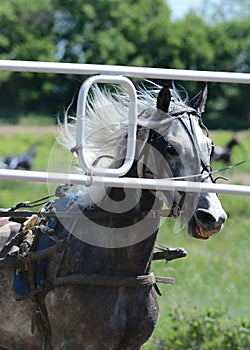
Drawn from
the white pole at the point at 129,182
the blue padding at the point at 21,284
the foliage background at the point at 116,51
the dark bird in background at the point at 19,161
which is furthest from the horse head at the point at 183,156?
the foliage background at the point at 116,51

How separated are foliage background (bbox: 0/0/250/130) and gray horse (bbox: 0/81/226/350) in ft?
93.3

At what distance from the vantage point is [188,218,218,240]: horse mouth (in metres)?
4.09

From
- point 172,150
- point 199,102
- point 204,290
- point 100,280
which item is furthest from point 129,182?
point 204,290

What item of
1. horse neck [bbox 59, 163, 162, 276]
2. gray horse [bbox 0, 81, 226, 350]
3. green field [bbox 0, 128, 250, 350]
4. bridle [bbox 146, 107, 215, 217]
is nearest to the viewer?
bridle [bbox 146, 107, 215, 217]

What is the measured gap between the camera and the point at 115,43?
40594 mm

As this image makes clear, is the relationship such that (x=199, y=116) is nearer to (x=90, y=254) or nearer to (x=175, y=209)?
(x=175, y=209)

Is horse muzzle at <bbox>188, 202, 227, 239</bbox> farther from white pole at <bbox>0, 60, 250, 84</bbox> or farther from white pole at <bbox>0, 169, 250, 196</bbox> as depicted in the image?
white pole at <bbox>0, 60, 250, 84</bbox>

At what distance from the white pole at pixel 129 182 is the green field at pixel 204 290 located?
0.57 metres

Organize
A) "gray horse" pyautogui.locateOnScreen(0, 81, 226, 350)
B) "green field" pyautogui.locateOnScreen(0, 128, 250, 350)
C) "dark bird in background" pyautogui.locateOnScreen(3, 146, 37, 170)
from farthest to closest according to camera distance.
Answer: "green field" pyautogui.locateOnScreen(0, 128, 250, 350) → "dark bird in background" pyautogui.locateOnScreen(3, 146, 37, 170) → "gray horse" pyautogui.locateOnScreen(0, 81, 226, 350)

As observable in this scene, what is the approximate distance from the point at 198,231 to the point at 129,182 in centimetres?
43

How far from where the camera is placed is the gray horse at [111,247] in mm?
4324

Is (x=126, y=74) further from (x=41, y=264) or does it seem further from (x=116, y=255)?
(x=41, y=264)

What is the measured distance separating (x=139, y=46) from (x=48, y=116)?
11.1 metres

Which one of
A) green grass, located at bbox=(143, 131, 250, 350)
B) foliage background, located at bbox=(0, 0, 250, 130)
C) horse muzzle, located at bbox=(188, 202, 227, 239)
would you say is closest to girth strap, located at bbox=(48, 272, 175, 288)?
horse muzzle, located at bbox=(188, 202, 227, 239)
